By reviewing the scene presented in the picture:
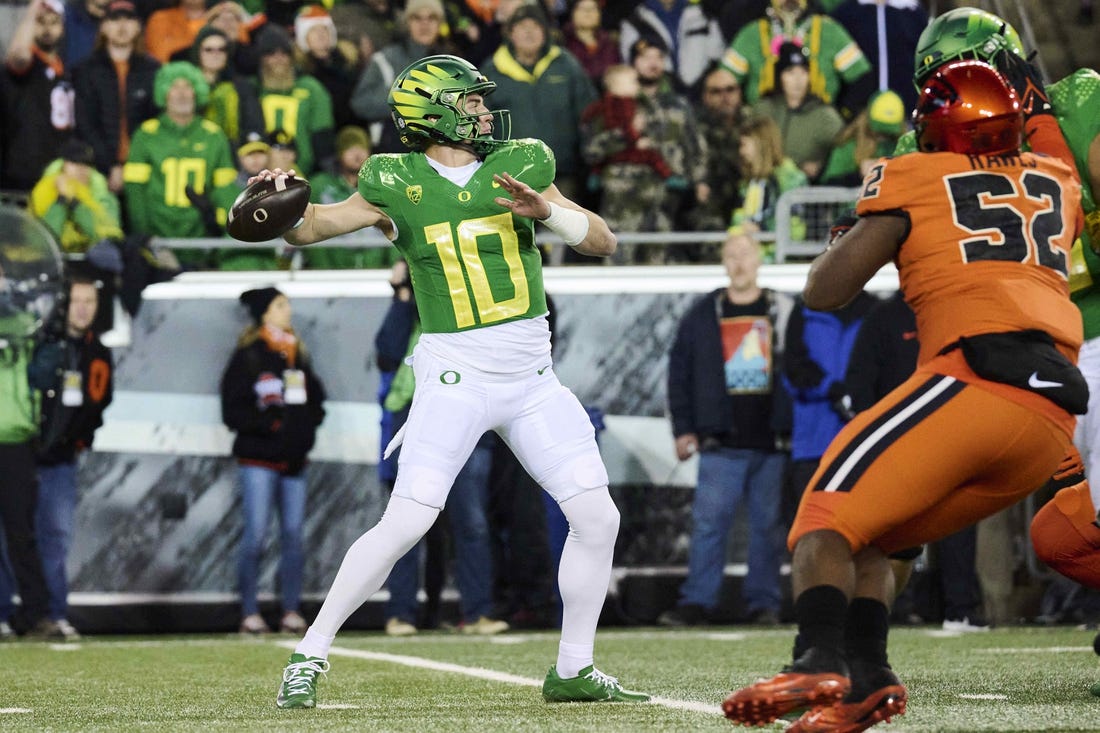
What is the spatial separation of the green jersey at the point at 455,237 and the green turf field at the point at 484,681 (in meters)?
1.18

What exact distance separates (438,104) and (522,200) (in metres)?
0.47

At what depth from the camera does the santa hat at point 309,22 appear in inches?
439

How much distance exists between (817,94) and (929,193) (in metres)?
7.32

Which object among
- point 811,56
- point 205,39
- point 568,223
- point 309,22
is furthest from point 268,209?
point 811,56

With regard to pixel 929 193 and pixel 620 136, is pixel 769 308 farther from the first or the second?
pixel 929 193

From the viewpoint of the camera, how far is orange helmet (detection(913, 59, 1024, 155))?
13.3 ft

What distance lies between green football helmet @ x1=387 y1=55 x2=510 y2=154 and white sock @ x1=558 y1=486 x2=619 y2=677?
3.78ft

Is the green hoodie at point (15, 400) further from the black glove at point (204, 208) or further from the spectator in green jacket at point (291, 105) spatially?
the spectator in green jacket at point (291, 105)

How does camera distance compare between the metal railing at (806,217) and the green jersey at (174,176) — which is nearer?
the metal railing at (806,217)

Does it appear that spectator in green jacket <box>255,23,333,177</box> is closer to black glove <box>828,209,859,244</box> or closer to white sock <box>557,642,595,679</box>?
white sock <box>557,642,595,679</box>

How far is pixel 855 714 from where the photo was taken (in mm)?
3818

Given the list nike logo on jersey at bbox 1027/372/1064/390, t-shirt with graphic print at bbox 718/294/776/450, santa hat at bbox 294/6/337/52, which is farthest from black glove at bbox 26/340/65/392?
nike logo on jersey at bbox 1027/372/1064/390

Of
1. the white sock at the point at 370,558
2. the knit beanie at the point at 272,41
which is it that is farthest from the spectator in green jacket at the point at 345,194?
the white sock at the point at 370,558

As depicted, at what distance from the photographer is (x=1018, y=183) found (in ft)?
13.2
